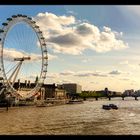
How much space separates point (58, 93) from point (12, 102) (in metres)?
16.2

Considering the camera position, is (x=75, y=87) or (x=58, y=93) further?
(x=75, y=87)
